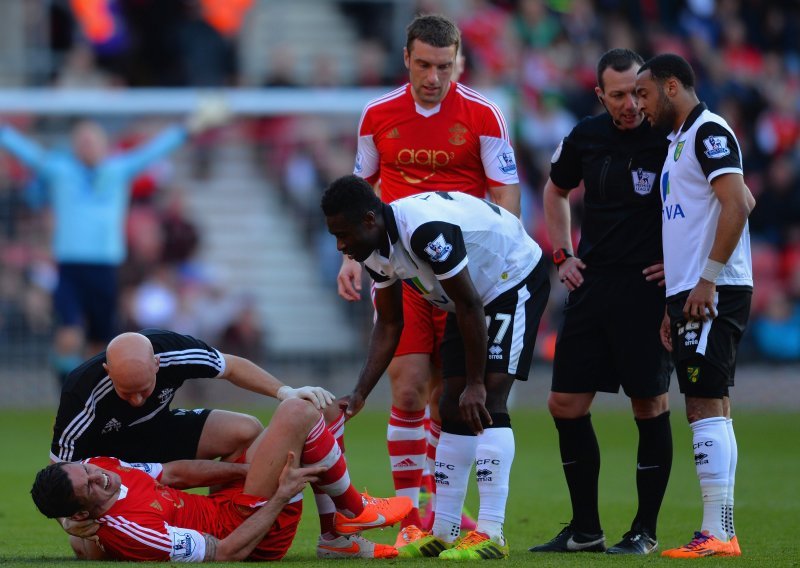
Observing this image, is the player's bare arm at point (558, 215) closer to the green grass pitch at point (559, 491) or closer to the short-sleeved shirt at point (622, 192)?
the short-sleeved shirt at point (622, 192)

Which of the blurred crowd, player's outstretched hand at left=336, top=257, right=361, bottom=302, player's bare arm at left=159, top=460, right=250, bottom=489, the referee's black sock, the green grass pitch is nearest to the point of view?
player's bare arm at left=159, top=460, right=250, bottom=489

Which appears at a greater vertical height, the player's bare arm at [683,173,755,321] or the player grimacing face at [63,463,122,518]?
the player's bare arm at [683,173,755,321]

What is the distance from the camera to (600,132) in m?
7.11

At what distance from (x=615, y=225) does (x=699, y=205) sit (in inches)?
24.5

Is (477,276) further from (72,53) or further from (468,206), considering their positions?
(72,53)

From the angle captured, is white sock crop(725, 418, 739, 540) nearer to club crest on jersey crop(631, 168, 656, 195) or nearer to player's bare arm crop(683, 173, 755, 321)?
player's bare arm crop(683, 173, 755, 321)

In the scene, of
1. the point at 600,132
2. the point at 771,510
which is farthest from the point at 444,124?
the point at 771,510

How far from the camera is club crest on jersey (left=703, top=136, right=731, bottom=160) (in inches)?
250

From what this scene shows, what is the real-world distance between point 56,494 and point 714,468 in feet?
9.95

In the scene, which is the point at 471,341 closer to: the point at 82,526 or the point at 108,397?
the point at 108,397

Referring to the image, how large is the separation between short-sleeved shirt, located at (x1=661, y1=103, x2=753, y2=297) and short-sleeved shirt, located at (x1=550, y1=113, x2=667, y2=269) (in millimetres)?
303

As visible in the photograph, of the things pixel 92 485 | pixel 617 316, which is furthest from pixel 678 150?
pixel 92 485

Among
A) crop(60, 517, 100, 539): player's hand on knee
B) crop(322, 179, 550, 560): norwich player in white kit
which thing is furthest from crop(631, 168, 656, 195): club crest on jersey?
crop(60, 517, 100, 539): player's hand on knee

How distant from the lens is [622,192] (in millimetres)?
6988
